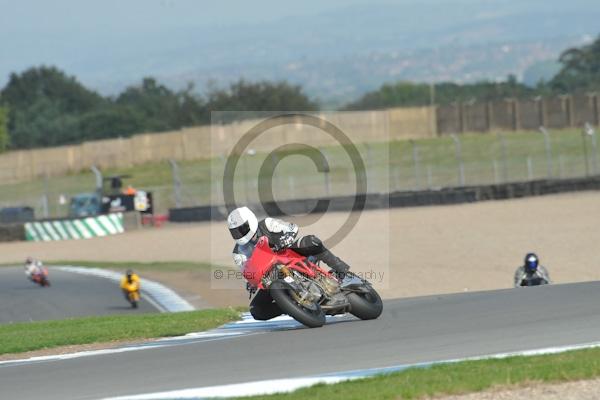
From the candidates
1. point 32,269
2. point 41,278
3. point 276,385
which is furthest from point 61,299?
point 276,385

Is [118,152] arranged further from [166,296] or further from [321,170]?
[166,296]

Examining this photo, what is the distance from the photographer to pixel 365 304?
11.6 m

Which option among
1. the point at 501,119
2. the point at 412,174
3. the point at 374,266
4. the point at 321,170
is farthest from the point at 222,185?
the point at 501,119

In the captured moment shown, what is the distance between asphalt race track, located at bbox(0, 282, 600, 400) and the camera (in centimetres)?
896

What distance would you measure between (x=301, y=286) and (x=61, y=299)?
12366 millimetres

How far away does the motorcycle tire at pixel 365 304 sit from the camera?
11492 millimetres

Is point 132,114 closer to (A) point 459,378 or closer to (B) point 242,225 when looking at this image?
(B) point 242,225

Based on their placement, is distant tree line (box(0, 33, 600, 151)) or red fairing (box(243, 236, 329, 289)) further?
distant tree line (box(0, 33, 600, 151))

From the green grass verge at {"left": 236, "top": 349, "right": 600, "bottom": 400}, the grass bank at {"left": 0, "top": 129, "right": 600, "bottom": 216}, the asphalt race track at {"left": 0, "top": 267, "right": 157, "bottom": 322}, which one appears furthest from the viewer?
the grass bank at {"left": 0, "top": 129, "right": 600, "bottom": 216}

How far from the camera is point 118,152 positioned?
67750 millimetres

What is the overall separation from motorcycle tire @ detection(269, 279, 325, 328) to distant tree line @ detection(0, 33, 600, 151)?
62.6 meters

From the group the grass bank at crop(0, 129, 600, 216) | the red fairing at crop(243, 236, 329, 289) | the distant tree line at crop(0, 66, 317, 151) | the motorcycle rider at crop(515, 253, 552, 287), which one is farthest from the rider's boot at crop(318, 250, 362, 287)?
the distant tree line at crop(0, 66, 317, 151)

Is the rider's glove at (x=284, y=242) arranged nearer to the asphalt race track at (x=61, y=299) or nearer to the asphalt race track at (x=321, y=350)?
the asphalt race track at (x=321, y=350)

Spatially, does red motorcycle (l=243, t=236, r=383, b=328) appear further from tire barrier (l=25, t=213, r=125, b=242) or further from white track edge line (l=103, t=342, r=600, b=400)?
tire barrier (l=25, t=213, r=125, b=242)
